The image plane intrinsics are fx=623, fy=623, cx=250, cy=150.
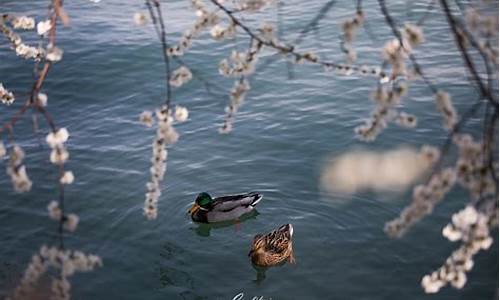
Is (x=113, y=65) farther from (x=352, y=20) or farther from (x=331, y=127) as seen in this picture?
(x=352, y=20)

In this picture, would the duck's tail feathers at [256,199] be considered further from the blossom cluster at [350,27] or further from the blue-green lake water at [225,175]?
the blossom cluster at [350,27]

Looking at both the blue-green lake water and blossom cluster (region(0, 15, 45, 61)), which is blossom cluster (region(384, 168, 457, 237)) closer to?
blossom cluster (region(0, 15, 45, 61))

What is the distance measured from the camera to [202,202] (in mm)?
10148

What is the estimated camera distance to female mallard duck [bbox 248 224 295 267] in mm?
8789

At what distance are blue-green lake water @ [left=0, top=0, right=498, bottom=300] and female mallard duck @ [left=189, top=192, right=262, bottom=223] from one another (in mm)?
219

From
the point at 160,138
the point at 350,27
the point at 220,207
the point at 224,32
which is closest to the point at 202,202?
the point at 220,207

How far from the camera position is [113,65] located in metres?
15.4

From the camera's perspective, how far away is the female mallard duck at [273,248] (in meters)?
8.79

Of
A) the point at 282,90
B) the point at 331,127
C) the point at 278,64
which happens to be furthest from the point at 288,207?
the point at 278,64

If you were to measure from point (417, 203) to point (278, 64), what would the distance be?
39.4ft

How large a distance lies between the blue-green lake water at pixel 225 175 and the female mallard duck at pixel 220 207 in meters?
0.22

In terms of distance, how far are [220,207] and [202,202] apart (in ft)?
1.01

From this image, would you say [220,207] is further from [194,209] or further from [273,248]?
[273,248]

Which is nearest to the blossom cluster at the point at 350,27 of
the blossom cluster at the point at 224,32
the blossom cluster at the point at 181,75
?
the blossom cluster at the point at 224,32
